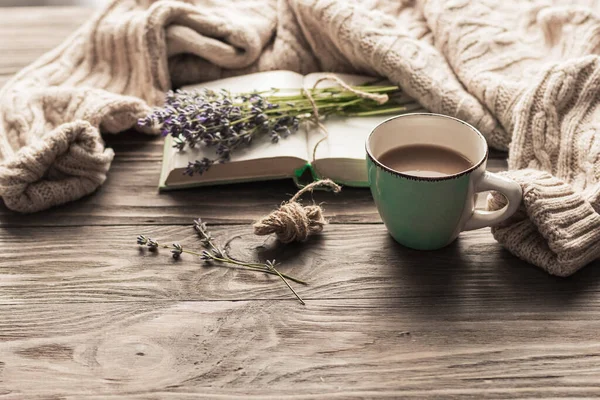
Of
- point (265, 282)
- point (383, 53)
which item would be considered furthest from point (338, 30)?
point (265, 282)

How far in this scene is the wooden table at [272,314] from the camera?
75 centimetres

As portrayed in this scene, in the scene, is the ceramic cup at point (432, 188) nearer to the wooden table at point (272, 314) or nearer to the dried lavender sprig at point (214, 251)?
the wooden table at point (272, 314)

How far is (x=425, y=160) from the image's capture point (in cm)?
90

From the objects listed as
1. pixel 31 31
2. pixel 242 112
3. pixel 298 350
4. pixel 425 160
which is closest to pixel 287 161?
pixel 242 112

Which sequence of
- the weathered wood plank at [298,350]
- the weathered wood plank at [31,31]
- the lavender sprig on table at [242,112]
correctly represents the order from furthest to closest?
the weathered wood plank at [31,31] → the lavender sprig on table at [242,112] → the weathered wood plank at [298,350]

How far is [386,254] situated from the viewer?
91 cm

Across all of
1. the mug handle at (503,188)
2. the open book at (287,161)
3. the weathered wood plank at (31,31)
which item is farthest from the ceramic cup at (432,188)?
the weathered wood plank at (31,31)

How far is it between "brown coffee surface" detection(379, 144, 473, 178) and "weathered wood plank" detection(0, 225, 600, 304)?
0.35 feet

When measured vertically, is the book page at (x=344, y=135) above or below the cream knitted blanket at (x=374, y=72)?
below

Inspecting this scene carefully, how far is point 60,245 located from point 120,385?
0.87 feet

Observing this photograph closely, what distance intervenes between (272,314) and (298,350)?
0.06 m

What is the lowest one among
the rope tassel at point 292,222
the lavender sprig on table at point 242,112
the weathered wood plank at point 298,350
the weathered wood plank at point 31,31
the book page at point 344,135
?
the weathered wood plank at point 298,350

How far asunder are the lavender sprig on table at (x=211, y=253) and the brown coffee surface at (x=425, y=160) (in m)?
0.19

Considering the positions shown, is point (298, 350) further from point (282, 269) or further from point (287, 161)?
point (287, 161)
